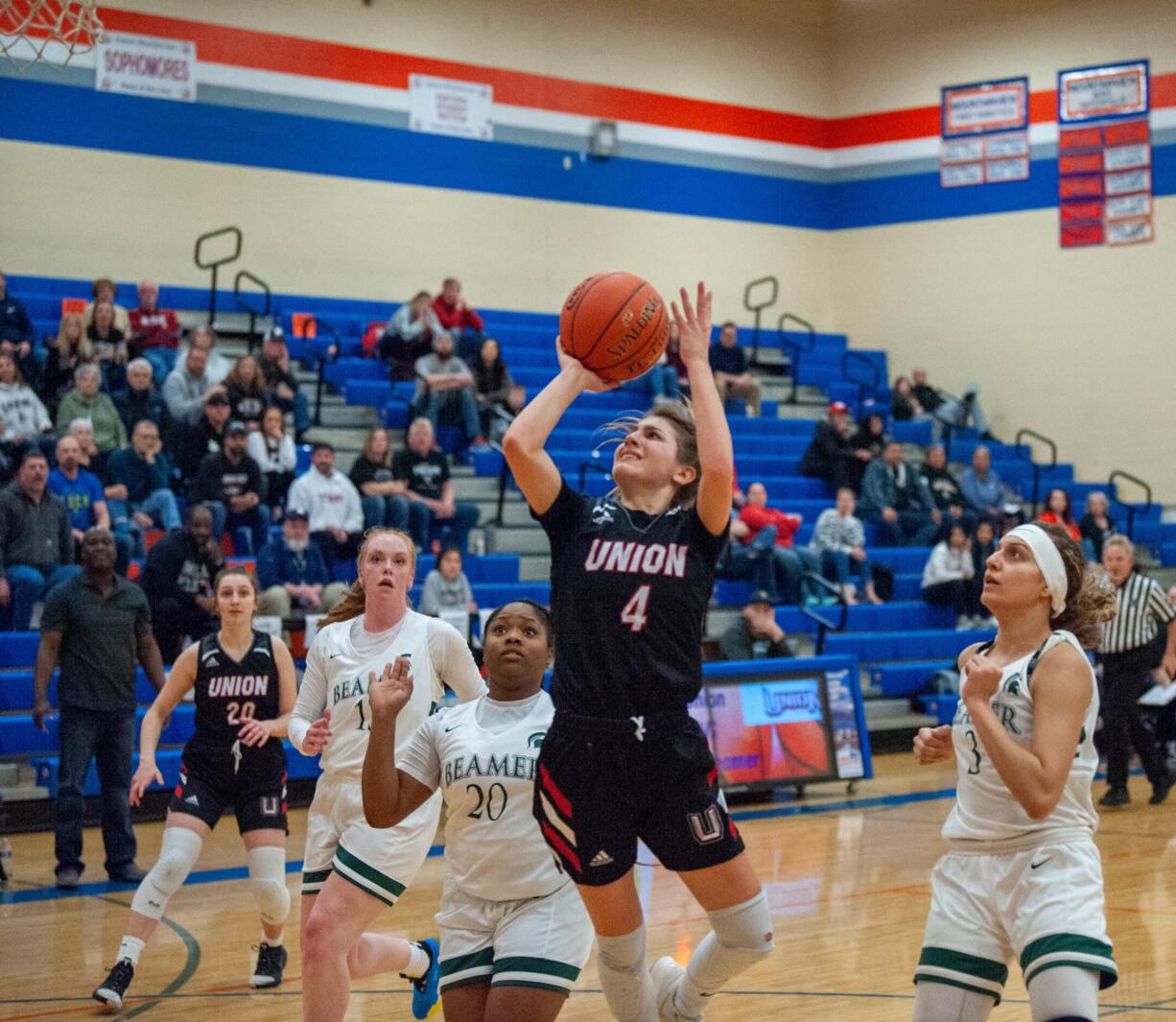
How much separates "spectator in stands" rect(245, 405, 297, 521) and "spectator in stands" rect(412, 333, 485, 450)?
229cm

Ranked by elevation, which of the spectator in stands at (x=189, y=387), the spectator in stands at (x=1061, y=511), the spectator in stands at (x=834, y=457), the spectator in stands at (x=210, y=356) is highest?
the spectator in stands at (x=210, y=356)

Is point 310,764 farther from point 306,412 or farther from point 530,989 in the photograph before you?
point 530,989

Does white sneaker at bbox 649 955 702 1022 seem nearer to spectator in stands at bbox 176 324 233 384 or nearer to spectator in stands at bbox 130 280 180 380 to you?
spectator in stands at bbox 176 324 233 384

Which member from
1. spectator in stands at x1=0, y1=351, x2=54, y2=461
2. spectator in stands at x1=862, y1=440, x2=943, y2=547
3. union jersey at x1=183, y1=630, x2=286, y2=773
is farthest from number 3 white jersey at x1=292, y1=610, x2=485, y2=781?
spectator in stands at x1=862, y1=440, x2=943, y2=547

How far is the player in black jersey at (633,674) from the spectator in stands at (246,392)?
33.5ft

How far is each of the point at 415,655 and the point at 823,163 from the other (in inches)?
732

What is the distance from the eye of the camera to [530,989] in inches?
170

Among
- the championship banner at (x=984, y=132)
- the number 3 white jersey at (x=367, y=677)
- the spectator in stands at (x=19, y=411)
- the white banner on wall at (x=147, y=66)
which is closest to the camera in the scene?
the number 3 white jersey at (x=367, y=677)

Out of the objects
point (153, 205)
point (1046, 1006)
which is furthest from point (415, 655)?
point (153, 205)

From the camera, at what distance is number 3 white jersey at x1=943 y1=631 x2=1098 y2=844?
13.3ft

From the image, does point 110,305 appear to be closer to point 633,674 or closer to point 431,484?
point 431,484

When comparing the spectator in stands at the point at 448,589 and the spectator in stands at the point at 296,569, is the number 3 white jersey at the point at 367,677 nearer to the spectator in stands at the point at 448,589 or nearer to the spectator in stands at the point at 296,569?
the spectator in stands at the point at 296,569

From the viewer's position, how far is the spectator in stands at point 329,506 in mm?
13289

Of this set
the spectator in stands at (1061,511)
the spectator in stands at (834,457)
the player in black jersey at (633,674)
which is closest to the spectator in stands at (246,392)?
the spectator in stands at (834,457)
